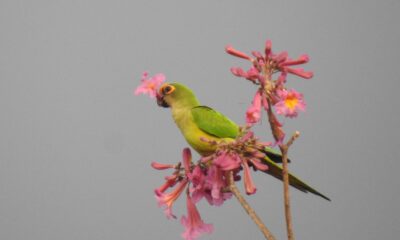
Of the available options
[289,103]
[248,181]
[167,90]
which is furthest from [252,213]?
[167,90]

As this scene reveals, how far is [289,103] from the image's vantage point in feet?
2.08

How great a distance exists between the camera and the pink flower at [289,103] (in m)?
0.62

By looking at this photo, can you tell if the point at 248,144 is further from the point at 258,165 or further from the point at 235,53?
the point at 235,53

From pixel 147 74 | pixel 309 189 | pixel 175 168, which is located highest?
pixel 147 74

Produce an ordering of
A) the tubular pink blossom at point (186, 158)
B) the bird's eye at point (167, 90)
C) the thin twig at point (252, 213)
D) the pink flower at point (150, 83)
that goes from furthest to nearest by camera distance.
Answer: the bird's eye at point (167, 90), the pink flower at point (150, 83), the tubular pink blossom at point (186, 158), the thin twig at point (252, 213)

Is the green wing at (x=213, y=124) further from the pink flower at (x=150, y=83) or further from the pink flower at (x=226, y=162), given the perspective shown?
the pink flower at (x=226, y=162)

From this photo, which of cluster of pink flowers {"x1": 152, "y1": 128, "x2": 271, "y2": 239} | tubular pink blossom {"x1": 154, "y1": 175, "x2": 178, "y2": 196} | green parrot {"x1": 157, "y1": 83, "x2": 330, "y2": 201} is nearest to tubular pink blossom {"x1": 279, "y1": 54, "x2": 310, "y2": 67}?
cluster of pink flowers {"x1": 152, "y1": 128, "x2": 271, "y2": 239}

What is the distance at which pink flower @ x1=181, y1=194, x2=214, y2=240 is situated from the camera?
775 millimetres

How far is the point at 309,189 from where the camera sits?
91 cm

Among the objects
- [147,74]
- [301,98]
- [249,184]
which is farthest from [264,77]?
[147,74]

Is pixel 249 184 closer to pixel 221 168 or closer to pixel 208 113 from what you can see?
pixel 221 168

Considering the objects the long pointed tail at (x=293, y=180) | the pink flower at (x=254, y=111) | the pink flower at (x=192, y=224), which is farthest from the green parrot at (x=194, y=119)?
the pink flower at (x=254, y=111)

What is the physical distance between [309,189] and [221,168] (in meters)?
0.35

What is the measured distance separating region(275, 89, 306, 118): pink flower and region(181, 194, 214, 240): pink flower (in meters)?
0.25
